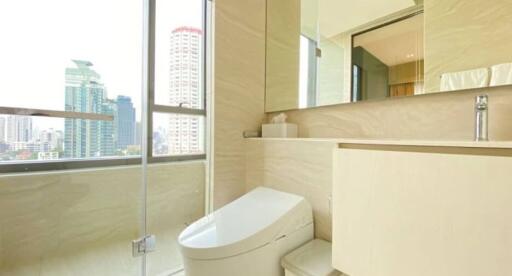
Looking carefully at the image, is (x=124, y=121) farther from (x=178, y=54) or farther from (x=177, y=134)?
(x=178, y=54)

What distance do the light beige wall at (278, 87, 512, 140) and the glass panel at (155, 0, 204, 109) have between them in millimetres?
758

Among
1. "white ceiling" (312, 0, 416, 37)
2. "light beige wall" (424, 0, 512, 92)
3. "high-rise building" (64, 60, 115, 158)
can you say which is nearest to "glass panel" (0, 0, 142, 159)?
"high-rise building" (64, 60, 115, 158)

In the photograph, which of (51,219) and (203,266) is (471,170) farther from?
(51,219)

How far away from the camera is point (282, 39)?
1.38 meters

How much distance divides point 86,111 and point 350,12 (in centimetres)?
146

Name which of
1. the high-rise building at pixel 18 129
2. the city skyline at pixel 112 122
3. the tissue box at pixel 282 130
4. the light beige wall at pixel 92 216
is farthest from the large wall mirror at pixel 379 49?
the high-rise building at pixel 18 129

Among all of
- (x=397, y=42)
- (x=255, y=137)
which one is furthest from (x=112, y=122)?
(x=397, y=42)

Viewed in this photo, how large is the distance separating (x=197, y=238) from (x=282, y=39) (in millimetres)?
1120

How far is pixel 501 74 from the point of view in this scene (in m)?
0.70

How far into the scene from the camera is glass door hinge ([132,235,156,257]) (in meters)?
1.27

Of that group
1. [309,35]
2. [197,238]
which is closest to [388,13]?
[309,35]

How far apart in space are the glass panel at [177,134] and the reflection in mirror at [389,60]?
33.3 inches

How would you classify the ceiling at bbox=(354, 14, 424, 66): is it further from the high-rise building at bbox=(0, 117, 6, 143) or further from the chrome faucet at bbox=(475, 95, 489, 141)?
the high-rise building at bbox=(0, 117, 6, 143)

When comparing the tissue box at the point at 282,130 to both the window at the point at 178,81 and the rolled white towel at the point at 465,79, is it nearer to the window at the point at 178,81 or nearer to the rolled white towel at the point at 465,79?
the window at the point at 178,81
